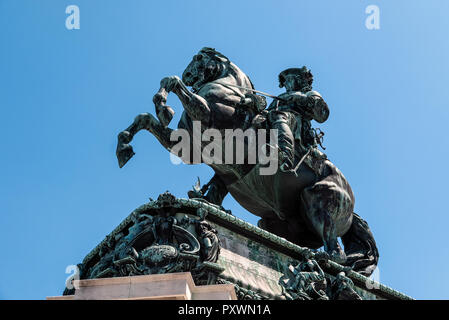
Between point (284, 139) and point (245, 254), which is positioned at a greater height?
point (284, 139)

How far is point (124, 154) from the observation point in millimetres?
16016

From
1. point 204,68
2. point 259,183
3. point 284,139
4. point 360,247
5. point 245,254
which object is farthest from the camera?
point 360,247

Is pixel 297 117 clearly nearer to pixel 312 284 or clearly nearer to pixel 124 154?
pixel 124 154

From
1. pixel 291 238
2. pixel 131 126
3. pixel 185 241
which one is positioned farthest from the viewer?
pixel 291 238

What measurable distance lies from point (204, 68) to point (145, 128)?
6.92 feet

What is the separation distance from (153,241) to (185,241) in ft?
1.65

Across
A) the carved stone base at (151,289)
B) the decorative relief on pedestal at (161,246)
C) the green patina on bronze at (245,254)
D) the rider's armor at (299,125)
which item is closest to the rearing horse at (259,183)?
the rider's armor at (299,125)

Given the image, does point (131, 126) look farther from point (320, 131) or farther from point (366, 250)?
point (366, 250)

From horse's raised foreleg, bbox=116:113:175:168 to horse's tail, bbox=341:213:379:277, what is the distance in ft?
13.9

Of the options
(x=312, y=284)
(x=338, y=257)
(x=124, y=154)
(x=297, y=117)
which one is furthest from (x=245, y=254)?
(x=297, y=117)

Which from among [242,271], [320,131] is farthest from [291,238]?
[242,271]

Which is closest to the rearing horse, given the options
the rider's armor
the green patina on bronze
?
the rider's armor

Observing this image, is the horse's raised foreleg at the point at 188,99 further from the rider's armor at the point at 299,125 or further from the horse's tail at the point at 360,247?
the horse's tail at the point at 360,247

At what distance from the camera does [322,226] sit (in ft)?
56.3
